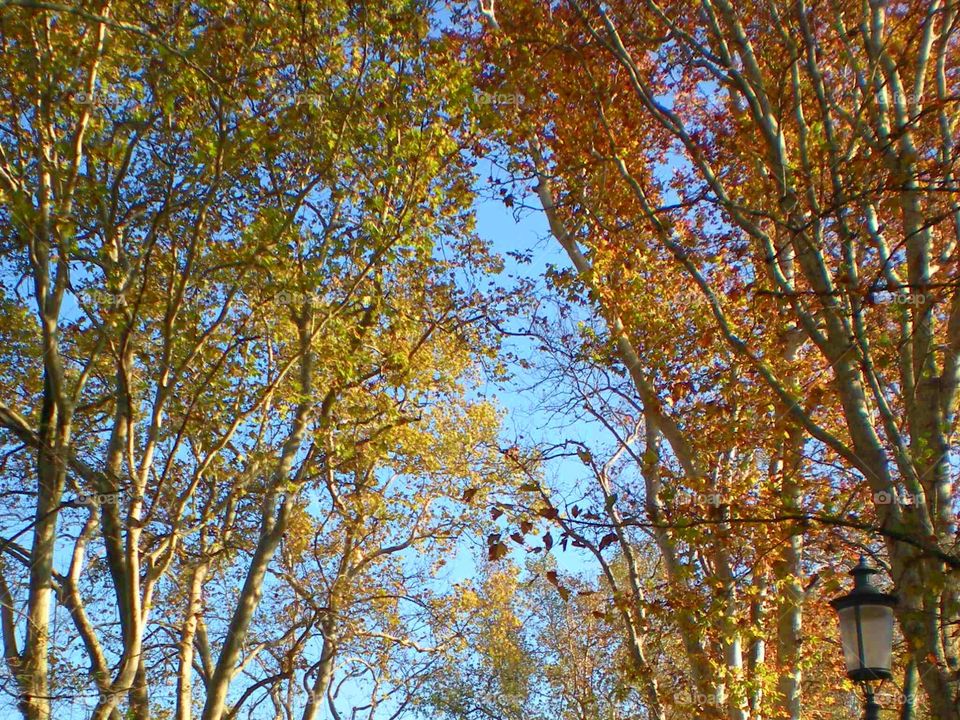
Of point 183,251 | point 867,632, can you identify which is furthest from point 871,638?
point 183,251

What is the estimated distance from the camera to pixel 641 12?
7.97m

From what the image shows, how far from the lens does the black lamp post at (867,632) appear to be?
5.13 meters

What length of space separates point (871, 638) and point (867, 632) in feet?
0.12

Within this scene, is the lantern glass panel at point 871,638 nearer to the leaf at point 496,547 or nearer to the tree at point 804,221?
the tree at point 804,221

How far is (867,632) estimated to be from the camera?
17.0ft

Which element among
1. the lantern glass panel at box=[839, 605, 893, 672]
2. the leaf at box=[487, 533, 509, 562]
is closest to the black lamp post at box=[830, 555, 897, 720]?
the lantern glass panel at box=[839, 605, 893, 672]

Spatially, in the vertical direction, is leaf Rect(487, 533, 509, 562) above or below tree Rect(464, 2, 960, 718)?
below

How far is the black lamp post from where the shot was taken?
513 cm

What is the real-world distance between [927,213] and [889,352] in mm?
1132

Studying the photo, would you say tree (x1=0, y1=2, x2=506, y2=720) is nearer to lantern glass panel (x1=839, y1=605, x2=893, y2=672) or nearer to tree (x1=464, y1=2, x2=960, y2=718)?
tree (x1=464, y1=2, x2=960, y2=718)

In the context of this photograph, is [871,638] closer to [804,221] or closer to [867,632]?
[867,632]

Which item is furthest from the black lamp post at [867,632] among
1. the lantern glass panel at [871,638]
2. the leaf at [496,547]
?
the leaf at [496,547]

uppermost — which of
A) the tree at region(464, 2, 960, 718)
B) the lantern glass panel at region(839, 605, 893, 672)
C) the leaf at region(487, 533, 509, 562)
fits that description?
the tree at region(464, 2, 960, 718)

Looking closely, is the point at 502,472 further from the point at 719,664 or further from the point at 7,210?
the point at 7,210
